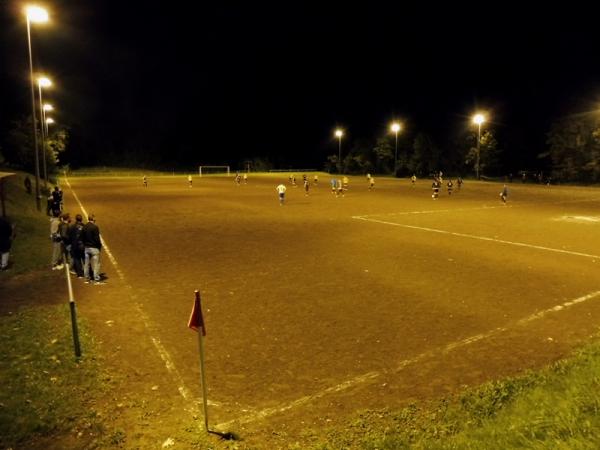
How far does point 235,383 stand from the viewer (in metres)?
7.01

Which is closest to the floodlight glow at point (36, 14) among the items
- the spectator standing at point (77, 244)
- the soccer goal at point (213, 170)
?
the spectator standing at point (77, 244)

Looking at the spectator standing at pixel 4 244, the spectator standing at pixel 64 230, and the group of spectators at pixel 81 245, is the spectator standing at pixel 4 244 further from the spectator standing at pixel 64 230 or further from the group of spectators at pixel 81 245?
the spectator standing at pixel 64 230

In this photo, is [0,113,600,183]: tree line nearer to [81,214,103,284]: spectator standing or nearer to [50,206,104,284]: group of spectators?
[50,206,104,284]: group of spectators

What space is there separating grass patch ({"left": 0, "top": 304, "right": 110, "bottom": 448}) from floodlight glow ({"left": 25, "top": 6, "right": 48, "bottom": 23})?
1764 cm

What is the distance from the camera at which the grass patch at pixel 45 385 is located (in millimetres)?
5816

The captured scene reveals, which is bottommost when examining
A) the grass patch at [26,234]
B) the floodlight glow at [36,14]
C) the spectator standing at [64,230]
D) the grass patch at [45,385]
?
the grass patch at [45,385]

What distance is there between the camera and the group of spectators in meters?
12.0

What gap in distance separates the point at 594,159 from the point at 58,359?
6252cm

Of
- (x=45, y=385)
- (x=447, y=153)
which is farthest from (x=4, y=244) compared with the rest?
(x=447, y=153)

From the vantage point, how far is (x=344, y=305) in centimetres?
1043

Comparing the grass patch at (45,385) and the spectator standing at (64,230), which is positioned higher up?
the spectator standing at (64,230)

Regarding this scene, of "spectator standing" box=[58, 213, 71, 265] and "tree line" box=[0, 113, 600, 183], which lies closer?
"spectator standing" box=[58, 213, 71, 265]

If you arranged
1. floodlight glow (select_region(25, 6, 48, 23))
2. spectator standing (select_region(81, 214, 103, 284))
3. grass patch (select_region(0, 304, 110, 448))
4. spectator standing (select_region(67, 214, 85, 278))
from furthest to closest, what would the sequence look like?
floodlight glow (select_region(25, 6, 48, 23)), spectator standing (select_region(67, 214, 85, 278)), spectator standing (select_region(81, 214, 103, 284)), grass patch (select_region(0, 304, 110, 448))

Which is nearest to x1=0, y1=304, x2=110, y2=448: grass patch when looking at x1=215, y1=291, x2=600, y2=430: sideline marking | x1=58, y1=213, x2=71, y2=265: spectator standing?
x1=215, y1=291, x2=600, y2=430: sideline marking
